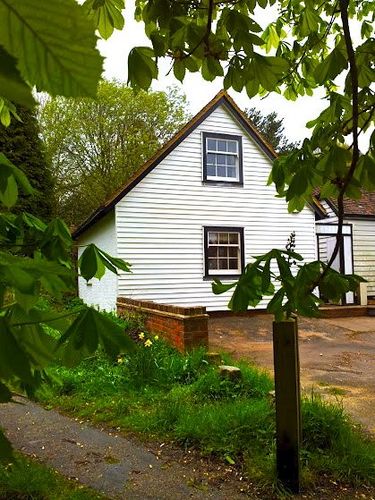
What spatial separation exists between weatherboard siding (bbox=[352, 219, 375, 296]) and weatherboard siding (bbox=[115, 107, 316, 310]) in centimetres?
382

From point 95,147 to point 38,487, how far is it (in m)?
21.3

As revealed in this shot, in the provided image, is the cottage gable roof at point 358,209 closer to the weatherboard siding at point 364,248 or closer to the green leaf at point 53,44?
the weatherboard siding at point 364,248

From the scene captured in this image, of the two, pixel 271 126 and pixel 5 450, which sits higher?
pixel 271 126

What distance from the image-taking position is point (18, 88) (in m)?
0.27

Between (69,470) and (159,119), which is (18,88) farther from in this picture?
(159,119)

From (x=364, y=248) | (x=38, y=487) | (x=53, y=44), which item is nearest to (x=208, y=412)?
(x=38, y=487)

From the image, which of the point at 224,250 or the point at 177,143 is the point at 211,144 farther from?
the point at 224,250

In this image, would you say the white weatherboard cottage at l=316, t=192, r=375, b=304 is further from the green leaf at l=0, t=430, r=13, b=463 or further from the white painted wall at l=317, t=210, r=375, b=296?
the green leaf at l=0, t=430, r=13, b=463

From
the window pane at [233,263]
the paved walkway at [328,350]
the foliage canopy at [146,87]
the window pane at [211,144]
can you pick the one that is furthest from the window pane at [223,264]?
the foliage canopy at [146,87]

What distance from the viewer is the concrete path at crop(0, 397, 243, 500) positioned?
313cm

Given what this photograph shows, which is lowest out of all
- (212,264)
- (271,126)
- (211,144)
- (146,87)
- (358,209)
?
(212,264)

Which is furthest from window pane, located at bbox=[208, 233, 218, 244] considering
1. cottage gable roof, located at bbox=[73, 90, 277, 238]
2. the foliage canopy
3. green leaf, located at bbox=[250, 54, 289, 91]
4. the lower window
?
green leaf, located at bbox=[250, 54, 289, 91]

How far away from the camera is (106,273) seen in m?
12.4

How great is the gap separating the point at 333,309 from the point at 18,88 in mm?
13800
